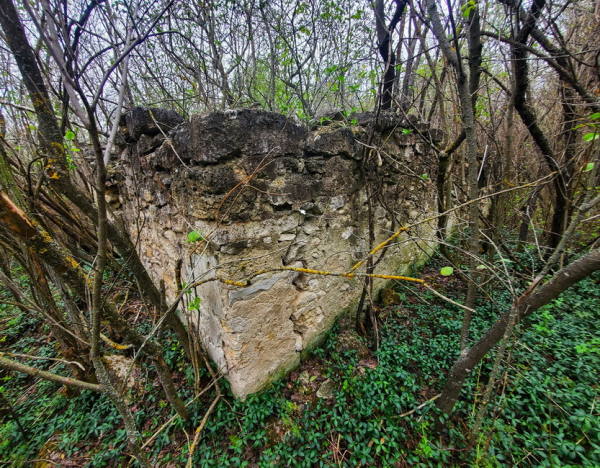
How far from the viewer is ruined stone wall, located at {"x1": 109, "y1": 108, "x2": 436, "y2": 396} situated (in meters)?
1.71

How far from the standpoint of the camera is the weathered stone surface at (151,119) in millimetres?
2080

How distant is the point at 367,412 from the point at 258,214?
5.64 ft

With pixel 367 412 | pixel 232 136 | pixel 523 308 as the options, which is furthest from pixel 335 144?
pixel 367 412

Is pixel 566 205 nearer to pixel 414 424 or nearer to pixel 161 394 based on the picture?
pixel 414 424

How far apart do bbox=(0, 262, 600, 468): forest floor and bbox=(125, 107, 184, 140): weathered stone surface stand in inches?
83.7

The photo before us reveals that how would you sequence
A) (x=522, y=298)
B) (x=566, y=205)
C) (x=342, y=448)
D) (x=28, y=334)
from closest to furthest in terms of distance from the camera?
(x=522, y=298) → (x=342, y=448) → (x=566, y=205) → (x=28, y=334)

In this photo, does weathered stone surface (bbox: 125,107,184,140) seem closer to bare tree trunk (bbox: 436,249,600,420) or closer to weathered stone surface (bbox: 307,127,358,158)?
weathered stone surface (bbox: 307,127,358,158)

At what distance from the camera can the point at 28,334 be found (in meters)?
3.05

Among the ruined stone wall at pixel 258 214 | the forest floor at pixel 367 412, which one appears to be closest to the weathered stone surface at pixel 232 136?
the ruined stone wall at pixel 258 214

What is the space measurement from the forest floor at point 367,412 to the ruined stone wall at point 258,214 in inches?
12.6

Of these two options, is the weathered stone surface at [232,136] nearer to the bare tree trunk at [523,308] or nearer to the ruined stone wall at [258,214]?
the ruined stone wall at [258,214]

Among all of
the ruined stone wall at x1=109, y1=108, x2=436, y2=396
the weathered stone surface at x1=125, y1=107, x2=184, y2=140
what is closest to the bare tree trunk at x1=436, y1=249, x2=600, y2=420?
the ruined stone wall at x1=109, y1=108, x2=436, y2=396

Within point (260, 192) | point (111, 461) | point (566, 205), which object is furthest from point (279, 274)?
point (566, 205)

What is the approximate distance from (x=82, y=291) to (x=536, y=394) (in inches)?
122
